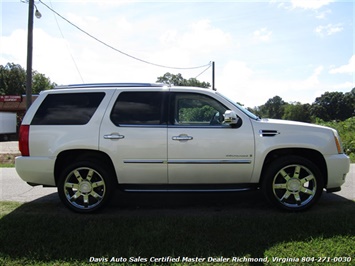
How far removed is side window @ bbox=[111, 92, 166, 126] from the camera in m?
4.82

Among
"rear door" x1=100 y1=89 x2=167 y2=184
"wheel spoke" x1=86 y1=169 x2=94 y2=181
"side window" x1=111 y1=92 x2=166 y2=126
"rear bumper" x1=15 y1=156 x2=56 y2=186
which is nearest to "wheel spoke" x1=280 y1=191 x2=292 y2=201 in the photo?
"rear door" x1=100 y1=89 x2=167 y2=184

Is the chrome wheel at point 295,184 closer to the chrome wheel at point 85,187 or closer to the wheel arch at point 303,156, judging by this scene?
the wheel arch at point 303,156

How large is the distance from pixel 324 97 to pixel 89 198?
10875 cm

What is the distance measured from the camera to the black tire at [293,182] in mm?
4711

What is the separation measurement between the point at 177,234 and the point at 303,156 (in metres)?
2.43

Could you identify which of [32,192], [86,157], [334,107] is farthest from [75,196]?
[334,107]

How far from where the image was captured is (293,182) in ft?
15.6

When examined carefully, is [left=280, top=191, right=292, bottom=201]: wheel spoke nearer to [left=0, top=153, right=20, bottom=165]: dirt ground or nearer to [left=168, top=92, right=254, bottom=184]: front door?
[left=168, top=92, right=254, bottom=184]: front door

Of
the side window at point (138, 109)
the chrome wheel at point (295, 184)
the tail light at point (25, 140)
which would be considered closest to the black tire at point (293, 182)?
the chrome wheel at point (295, 184)

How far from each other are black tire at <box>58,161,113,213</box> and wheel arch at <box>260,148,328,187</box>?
2445mm

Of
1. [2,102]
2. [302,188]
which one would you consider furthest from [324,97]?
[302,188]

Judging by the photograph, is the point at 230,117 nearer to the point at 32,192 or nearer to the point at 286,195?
the point at 286,195

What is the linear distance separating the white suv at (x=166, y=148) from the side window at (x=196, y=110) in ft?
0.05

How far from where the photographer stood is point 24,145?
16.0 feet
